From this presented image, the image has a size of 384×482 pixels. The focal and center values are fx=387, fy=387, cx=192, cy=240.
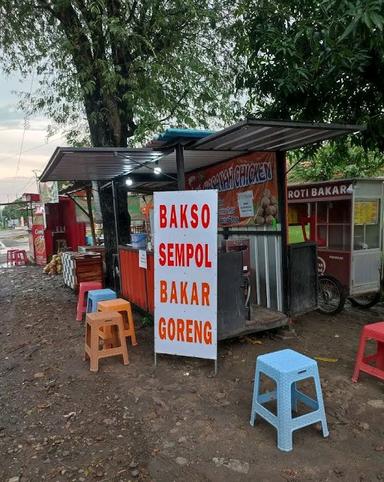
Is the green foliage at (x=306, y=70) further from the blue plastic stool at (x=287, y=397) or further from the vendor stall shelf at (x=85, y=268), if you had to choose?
the vendor stall shelf at (x=85, y=268)

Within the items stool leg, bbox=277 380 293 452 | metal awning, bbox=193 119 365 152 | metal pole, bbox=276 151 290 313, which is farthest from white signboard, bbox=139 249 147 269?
stool leg, bbox=277 380 293 452

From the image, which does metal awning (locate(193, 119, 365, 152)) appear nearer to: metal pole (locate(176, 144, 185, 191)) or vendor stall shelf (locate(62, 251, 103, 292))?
metal pole (locate(176, 144, 185, 191))

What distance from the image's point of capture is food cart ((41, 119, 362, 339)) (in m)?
4.52

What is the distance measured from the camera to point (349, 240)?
20.9 feet

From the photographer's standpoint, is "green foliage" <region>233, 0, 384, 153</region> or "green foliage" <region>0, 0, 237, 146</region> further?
"green foliage" <region>0, 0, 237, 146</region>

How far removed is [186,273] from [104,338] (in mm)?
1403

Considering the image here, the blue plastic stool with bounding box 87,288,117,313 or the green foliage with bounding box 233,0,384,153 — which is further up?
the green foliage with bounding box 233,0,384,153

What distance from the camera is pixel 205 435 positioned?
307 centimetres

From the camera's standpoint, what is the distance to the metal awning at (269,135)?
3809mm

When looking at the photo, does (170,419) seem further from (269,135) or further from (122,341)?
(269,135)

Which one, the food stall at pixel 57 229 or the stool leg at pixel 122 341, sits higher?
the food stall at pixel 57 229

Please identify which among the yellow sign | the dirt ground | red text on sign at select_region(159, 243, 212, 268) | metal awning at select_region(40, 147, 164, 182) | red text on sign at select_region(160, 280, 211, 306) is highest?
metal awning at select_region(40, 147, 164, 182)

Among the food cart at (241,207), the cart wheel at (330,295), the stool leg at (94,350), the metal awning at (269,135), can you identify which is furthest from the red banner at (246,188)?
the stool leg at (94,350)

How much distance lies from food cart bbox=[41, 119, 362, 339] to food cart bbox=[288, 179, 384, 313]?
2.63 feet
